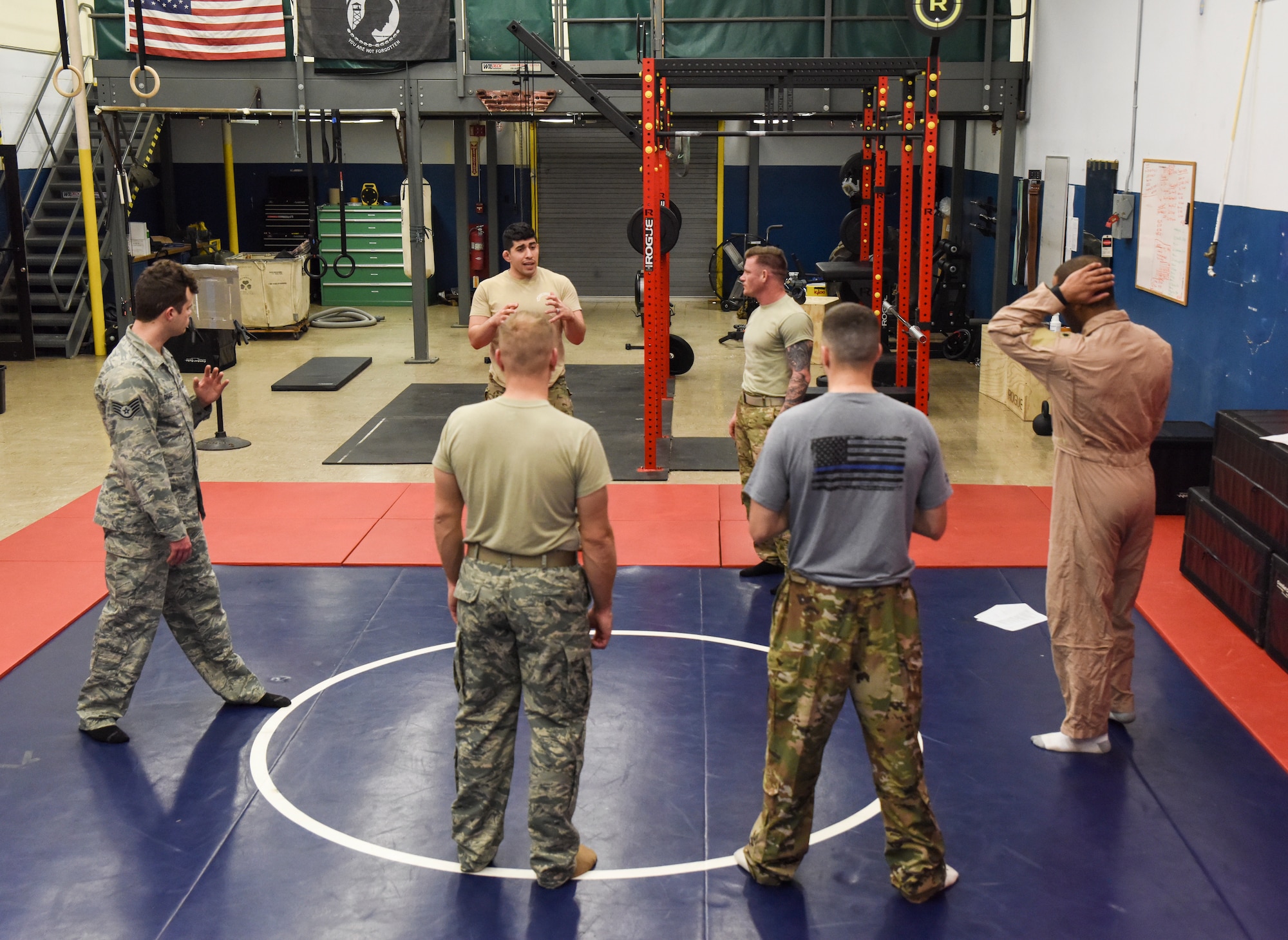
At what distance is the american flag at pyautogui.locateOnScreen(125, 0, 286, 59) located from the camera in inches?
501

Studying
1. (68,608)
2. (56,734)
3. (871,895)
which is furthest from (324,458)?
(871,895)

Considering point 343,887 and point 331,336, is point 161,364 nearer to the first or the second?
point 343,887

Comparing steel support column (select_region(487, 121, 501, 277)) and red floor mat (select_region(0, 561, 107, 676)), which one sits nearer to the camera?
red floor mat (select_region(0, 561, 107, 676))

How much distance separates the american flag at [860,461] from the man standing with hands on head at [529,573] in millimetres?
630

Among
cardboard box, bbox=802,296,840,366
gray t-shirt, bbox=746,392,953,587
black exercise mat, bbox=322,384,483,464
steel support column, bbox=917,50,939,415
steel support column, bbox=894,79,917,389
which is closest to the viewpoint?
gray t-shirt, bbox=746,392,953,587

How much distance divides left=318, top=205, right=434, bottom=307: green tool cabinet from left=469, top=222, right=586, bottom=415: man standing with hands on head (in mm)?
11524

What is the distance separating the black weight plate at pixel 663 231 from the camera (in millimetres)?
8758

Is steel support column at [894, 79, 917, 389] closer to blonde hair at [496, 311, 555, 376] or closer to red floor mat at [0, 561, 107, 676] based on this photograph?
blonde hair at [496, 311, 555, 376]

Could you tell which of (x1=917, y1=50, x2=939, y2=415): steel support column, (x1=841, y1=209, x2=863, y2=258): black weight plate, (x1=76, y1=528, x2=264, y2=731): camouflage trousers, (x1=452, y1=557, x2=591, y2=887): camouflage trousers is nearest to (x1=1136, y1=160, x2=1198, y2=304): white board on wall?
(x1=917, y1=50, x2=939, y2=415): steel support column

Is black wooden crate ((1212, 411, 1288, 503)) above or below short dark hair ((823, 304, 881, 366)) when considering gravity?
below

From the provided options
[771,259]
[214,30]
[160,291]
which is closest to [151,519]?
[160,291]

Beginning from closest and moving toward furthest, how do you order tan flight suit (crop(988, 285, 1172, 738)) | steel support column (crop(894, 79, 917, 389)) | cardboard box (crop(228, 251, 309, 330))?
tan flight suit (crop(988, 285, 1172, 738)), steel support column (crop(894, 79, 917, 389)), cardboard box (crop(228, 251, 309, 330))

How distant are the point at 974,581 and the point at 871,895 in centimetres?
318

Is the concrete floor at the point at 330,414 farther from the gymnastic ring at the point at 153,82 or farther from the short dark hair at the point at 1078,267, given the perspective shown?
the short dark hair at the point at 1078,267
